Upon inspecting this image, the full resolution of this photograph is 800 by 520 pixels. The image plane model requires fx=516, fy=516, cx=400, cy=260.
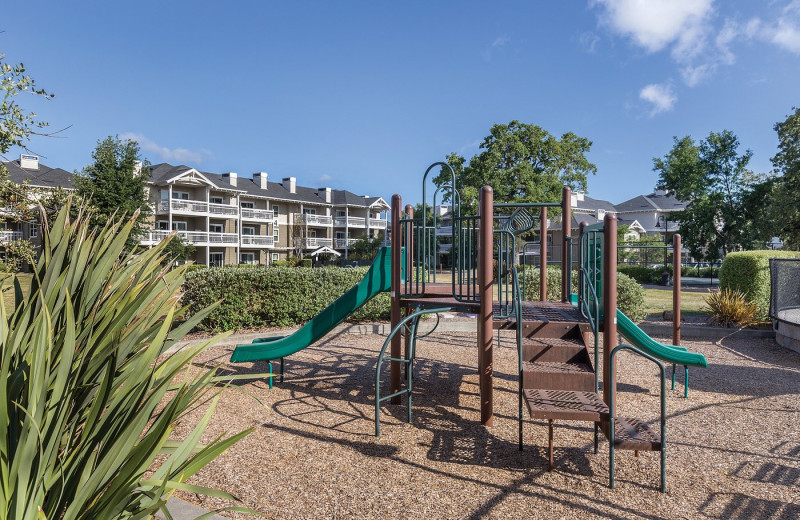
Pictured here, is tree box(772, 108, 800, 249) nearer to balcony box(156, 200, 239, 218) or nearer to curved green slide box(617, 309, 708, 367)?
curved green slide box(617, 309, 708, 367)

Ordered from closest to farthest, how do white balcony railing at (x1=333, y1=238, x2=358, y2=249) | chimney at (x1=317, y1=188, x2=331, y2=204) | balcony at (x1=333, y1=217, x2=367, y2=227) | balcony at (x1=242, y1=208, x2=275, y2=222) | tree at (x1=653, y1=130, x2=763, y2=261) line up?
tree at (x1=653, y1=130, x2=763, y2=261)
balcony at (x1=242, y1=208, x2=275, y2=222)
white balcony railing at (x1=333, y1=238, x2=358, y2=249)
balcony at (x1=333, y1=217, x2=367, y2=227)
chimney at (x1=317, y1=188, x2=331, y2=204)

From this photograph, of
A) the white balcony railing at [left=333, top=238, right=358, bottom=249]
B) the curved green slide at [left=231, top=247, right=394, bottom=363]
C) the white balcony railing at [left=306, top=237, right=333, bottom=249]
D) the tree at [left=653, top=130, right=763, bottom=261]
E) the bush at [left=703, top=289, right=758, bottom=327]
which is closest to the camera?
the curved green slide at [left=231, top=247, right=394, bottom=363]

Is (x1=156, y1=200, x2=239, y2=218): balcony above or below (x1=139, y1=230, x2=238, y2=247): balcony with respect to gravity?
above

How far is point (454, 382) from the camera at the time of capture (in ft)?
23.0

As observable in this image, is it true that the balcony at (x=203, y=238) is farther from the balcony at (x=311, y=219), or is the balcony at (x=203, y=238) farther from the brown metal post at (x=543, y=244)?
the brown metal post at (x=543, y=244)

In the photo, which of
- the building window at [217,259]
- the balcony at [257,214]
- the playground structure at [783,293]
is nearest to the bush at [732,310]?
the playground structure at [783,293]

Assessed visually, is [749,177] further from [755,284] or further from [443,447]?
[443,447]

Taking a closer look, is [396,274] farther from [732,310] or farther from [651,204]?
[651,204]

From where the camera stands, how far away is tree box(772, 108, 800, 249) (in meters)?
23.4

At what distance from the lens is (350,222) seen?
52688mm

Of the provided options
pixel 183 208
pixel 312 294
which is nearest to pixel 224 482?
pixel 312 294

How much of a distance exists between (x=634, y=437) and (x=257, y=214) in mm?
42797

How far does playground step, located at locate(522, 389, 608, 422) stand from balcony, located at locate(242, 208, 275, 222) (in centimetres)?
4132

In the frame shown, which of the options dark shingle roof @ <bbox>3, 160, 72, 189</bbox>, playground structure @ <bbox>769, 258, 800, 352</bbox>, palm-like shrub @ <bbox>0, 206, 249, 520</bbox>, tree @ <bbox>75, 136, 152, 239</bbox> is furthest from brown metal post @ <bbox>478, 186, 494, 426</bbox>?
dark shingle roof @ <bbox>3, 160, 72, 189</bbox>
